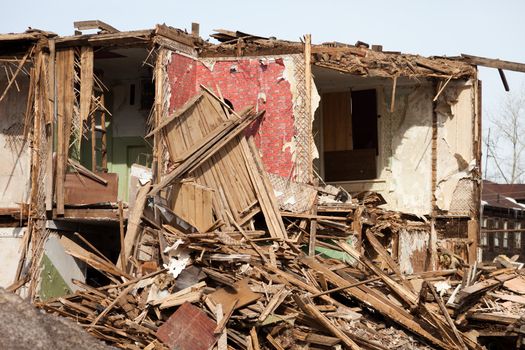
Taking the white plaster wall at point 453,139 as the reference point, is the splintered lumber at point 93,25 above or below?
above

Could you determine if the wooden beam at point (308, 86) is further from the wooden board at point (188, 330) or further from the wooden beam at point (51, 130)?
the wooden board at point (188, 330)

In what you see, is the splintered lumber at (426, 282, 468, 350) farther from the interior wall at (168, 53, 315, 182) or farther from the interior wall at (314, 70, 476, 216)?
the interior wall at (314, 70, 476, 216)

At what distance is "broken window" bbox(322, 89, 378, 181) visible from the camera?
2027 cm

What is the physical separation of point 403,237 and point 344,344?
20.6 feet

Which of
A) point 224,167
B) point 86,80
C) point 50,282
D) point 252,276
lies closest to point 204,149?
point 224,167

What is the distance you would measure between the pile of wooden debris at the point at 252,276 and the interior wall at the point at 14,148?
2593 mm

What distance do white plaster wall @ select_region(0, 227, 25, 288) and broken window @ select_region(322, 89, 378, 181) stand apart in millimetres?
7278

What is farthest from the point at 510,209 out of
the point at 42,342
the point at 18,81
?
the point at 42,342

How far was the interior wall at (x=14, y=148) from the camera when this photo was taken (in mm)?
17938

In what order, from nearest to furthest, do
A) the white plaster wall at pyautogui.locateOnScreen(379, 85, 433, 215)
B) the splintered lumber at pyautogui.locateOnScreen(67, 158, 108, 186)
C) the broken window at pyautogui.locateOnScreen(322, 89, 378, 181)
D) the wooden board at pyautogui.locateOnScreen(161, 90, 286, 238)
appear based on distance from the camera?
the wooden board at pyautogui.locateOnScreen(161, 90, 286, 238)
the splintered lumber at pyautogui.locateOnScreen(67, 158, 108, 186)
the white plaster wall at pyautogui.locateOnScreen(379, 85, 433, 215)
the broken window at pyautogui.locateOnScreen(322, 89, 378, 181)

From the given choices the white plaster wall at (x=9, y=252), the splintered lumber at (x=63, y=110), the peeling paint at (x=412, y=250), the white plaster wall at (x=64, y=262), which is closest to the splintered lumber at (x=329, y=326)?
the peeling paint at (x=412, y=250)

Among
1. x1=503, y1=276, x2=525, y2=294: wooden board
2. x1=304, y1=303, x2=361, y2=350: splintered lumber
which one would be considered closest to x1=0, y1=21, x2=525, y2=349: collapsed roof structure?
x1=304, y1=303, x2=361, y2=350: splintered lumber

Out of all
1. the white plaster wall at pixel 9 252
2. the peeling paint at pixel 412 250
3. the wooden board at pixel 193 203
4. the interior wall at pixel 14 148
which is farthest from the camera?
the peeling paint at pixel 412 250

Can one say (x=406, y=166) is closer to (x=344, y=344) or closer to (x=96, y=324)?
(x=344, y=344)
